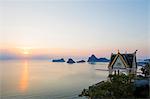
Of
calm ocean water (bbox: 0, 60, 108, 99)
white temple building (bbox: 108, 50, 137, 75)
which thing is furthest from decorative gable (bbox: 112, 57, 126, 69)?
calm ocean water (bbox: 0, 60, 108, 99)

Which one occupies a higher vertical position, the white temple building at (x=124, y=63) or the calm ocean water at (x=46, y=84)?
the white temple building at (x=124, y=63)

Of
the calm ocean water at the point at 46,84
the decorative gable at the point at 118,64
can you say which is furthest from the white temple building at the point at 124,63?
the calm ocean water at the point at 46,84

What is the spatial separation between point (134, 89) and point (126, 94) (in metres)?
0.56

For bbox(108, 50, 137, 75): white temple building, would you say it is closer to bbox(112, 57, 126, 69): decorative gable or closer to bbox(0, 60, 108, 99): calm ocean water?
bbox(112, 57, 126, 69): decorative gable

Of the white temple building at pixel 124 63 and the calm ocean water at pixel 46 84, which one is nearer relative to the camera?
the white temple building at pixel 124 63

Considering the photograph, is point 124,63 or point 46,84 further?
point 46,84

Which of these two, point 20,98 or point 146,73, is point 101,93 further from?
point 20,98

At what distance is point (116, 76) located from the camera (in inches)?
477

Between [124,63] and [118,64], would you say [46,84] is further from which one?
[124,63]

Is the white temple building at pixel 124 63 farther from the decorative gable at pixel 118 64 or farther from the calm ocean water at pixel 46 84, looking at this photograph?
the calm ocean water at pixel 46 84

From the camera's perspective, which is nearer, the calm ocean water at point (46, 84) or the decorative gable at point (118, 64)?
the decorative gable at point (118, 64)

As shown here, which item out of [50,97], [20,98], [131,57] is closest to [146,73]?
[131,57]

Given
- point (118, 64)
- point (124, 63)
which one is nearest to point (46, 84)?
point (118, 64)

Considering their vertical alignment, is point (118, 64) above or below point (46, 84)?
above
